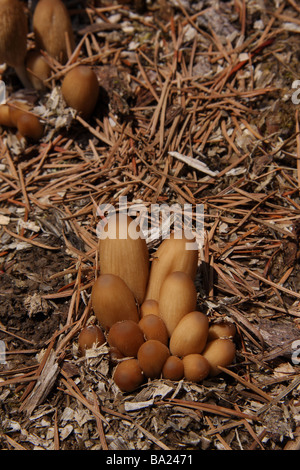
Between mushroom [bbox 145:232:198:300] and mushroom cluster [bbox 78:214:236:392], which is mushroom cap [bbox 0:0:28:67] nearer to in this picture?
mushroom cluster [bbox 78:214:236:392]

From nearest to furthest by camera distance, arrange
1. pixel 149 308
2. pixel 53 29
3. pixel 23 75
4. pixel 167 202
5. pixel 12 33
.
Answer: pixel 149 308, pixel 167 202, pixel 12 33, pixel 53 29, pixel 23 75

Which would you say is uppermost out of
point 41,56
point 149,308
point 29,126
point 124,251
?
point 41,56

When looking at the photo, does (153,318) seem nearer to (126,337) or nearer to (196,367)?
(126,337)

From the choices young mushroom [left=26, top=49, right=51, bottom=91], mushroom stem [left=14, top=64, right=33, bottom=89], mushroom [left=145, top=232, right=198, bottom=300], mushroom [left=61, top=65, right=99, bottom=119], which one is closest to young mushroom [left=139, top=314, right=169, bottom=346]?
mushroom [left=145, top=232, right=198, bottom=300]

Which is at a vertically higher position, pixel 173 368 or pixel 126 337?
pixel 126 337

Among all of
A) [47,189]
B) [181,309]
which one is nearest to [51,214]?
[47,189]

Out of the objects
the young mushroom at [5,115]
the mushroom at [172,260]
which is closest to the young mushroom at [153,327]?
the mushroom at [172,260]

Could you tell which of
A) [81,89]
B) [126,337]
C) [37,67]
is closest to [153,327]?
[126,337]
